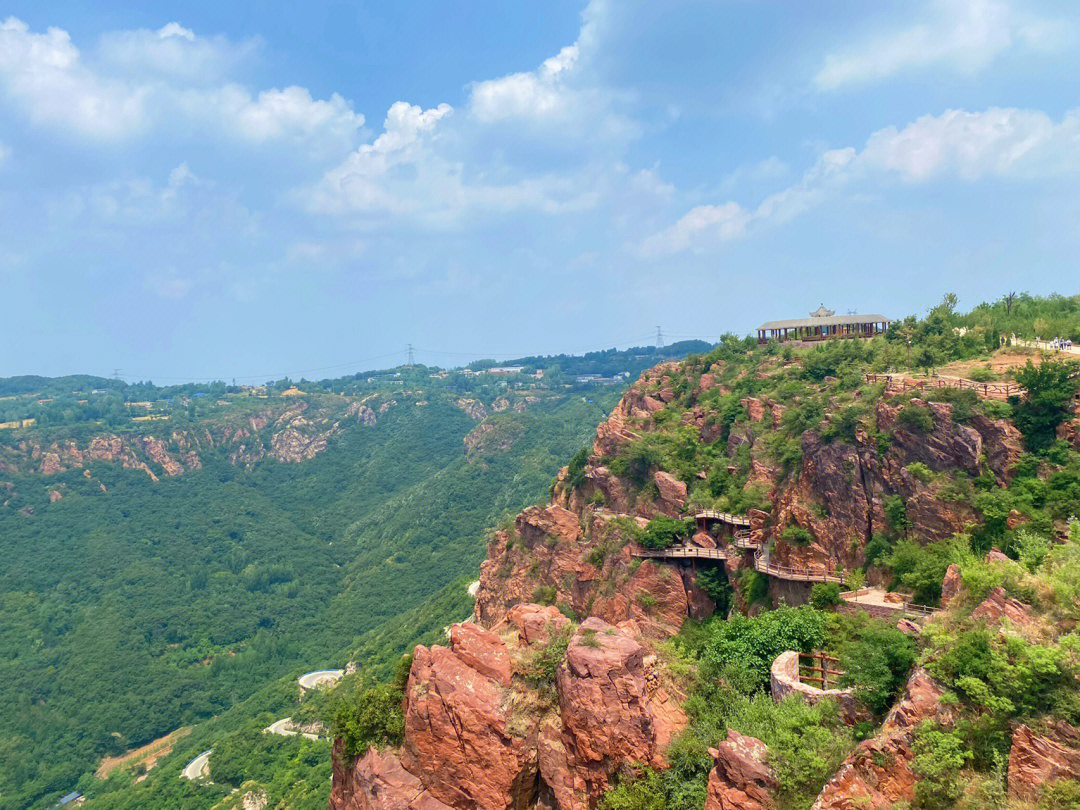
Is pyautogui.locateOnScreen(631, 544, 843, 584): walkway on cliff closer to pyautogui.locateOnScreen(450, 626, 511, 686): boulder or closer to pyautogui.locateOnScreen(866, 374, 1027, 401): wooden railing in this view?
pyautogui.locateOnScreen(866, 374, 1027, 401): wooden railing

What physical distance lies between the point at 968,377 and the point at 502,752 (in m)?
31.6

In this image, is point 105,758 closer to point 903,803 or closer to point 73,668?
point 73,668

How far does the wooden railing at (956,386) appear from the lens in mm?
34200

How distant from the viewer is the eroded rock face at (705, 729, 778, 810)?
18703 mm

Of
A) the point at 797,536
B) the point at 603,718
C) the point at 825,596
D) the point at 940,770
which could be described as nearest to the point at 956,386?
the point at 797,536

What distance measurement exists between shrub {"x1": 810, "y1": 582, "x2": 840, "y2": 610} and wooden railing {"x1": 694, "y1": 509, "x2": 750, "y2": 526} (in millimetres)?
8858

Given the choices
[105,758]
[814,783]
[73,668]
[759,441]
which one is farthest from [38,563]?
[814,783]

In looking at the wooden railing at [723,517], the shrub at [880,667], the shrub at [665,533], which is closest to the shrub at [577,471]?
the shrub at [665,533]

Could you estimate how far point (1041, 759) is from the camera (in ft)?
50.1

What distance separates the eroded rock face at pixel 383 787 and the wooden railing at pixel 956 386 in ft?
101

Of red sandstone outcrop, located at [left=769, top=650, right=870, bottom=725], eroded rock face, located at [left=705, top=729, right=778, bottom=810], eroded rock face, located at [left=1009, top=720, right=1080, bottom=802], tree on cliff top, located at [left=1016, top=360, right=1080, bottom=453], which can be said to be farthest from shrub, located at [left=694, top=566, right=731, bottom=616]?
eroded rock face, located at [left=1009, top=720, right=1080, bottom=802]

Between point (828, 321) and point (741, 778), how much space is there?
A: 52629 mm

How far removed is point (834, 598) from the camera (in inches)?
1259

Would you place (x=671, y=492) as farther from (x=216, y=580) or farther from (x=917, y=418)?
(x=216, y=580)
